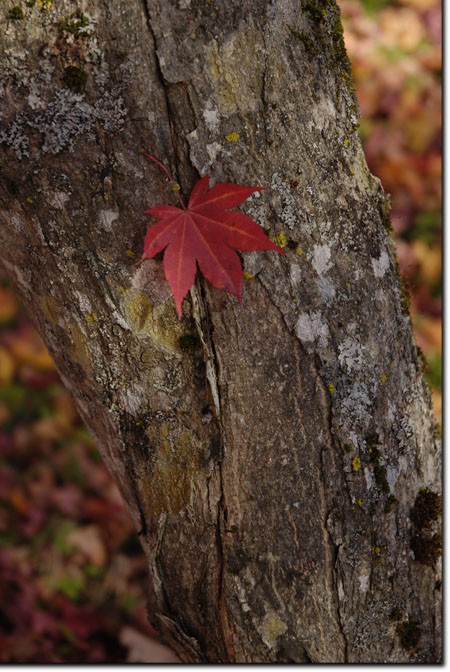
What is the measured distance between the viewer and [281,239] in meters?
1.41

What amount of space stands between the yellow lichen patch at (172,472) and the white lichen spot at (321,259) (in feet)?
1.69

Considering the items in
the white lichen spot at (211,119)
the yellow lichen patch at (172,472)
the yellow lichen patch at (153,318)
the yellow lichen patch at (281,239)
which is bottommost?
the yellow lichen patch at (172,472)

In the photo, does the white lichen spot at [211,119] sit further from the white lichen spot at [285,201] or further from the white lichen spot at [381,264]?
the white lichen spot at [381,264]

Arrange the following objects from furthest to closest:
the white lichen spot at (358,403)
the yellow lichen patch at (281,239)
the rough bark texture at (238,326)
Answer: the white lichen spot at (358,403) → the yellow lichen patch at (281,239) → the rough bark texture at (238,326)

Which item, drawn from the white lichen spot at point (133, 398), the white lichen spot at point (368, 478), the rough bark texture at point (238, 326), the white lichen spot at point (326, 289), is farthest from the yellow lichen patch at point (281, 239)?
the white lichen spot at point (368, 478)

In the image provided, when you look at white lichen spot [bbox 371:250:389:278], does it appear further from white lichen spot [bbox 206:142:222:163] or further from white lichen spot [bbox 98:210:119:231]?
white lichen spot [bbox 98:210:119:231]

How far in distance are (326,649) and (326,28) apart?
1.60 meters

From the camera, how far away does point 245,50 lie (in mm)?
1343

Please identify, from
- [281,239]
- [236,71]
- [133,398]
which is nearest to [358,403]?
[281,239]

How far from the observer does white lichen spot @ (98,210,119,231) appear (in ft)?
4.46

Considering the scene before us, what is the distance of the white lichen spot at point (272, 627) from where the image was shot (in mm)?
1615

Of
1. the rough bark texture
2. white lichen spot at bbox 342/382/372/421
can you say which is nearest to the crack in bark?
the rough bark texture

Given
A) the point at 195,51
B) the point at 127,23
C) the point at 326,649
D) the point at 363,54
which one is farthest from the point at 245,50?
the point at 363,54

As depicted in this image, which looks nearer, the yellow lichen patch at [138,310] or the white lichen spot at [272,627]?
the yellow lichen patch at [138,310]
